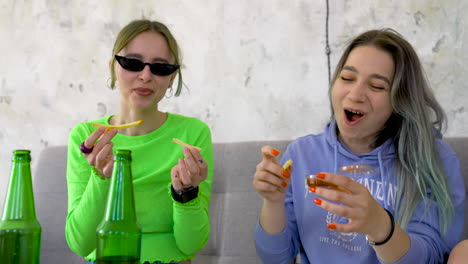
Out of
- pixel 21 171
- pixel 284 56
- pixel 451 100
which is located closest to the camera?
pixel 21 171

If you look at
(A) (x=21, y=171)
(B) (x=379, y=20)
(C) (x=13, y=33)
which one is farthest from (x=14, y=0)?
(A) (x=21, y=171)

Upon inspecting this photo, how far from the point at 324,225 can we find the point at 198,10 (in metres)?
1.37

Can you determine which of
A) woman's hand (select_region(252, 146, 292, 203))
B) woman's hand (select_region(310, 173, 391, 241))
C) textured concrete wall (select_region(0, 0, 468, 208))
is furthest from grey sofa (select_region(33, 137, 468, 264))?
woman's hand (select_region(310, 173, 391, 241))

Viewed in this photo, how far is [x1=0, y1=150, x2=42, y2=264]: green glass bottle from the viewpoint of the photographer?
2.84 ft

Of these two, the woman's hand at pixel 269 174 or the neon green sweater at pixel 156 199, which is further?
the neon green sweater at pixel 156 199

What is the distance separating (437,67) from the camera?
6.74 feet

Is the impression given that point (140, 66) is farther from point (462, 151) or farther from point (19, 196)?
point (462, 151)

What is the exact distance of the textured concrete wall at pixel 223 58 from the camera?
81.4 inches

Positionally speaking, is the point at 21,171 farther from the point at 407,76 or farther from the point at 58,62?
the point at 58,62

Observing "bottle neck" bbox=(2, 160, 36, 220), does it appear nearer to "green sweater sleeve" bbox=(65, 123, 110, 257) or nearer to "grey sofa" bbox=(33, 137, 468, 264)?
"green sweater sleeve" bbox=(65, 123, 110, 257)

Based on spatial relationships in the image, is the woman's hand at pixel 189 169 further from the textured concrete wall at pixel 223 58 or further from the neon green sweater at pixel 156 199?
the textured concrete wall at pixel 223 58

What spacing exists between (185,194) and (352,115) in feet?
1.68

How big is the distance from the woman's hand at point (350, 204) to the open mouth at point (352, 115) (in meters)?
0.38

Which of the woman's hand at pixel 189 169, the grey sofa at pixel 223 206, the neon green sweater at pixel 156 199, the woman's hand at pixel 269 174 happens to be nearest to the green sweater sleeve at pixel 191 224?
the neon green sweater at pixel 156 199
